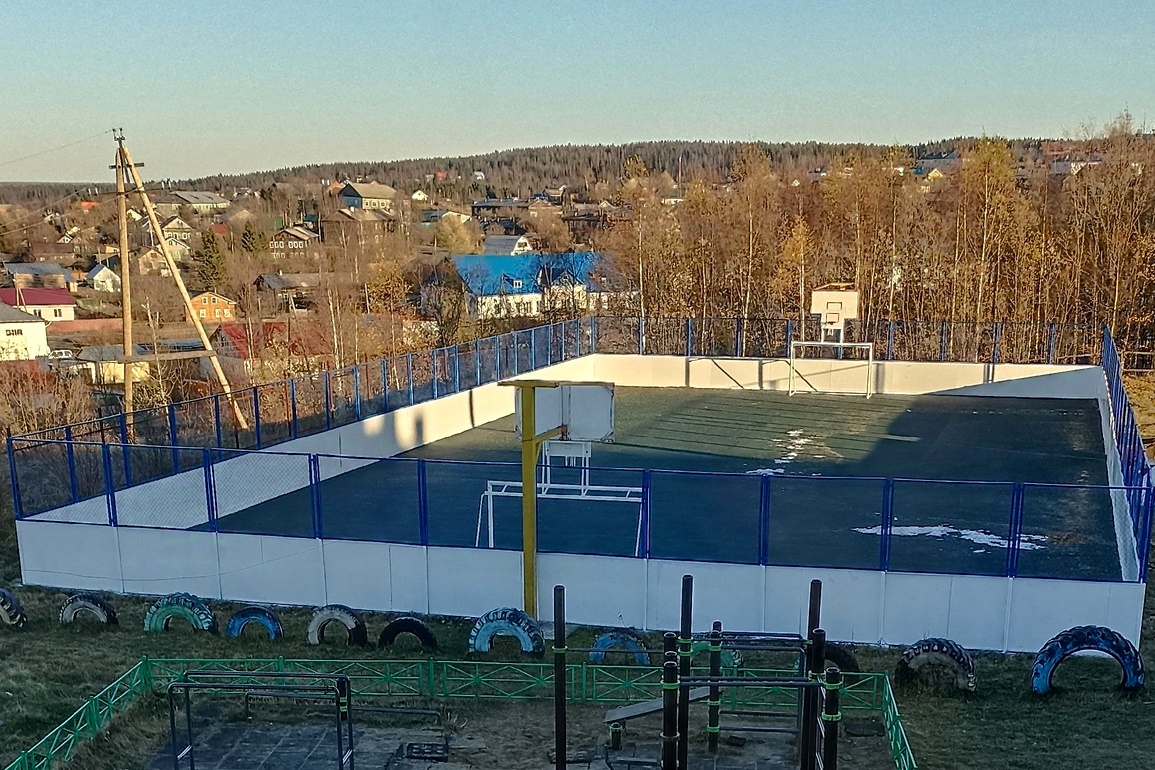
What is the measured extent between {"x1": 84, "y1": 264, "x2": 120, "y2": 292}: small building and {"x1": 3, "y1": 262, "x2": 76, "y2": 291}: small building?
5.75ft

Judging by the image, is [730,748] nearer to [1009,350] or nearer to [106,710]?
[106,710]

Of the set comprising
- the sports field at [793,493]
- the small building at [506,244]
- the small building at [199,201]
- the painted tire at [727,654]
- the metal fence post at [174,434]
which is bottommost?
the painted tire at [727,654]

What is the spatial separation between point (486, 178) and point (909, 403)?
122 m

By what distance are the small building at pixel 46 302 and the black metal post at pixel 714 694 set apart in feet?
215

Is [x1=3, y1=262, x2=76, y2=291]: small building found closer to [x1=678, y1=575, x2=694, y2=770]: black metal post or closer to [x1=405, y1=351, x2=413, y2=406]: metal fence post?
[x1=405, y1=351, x2=413, y2=406]: metal fence post

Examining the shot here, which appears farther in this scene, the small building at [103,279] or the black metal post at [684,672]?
the small building at [103,279]

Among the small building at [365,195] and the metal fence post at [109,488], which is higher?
the small building at [365,195]

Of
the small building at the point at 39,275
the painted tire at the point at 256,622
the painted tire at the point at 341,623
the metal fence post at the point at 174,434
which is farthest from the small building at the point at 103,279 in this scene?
the painted tire at the point at 341,623

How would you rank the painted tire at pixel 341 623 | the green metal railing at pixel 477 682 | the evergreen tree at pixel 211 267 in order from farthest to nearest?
the evergreen tree at pixel 211 267 < the painted tire at pixel 341 623 < the green metal railing at pixel 477 682

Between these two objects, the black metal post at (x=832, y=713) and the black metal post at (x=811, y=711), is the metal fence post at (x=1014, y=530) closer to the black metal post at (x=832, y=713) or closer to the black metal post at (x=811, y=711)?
the black metal post at (x=811, y=711)

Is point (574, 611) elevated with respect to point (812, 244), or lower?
lower

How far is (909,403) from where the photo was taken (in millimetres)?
23234

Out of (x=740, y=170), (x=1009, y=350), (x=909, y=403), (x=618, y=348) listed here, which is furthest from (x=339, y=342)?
(x=1009, y=350)

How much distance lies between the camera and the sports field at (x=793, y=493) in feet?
40.1
